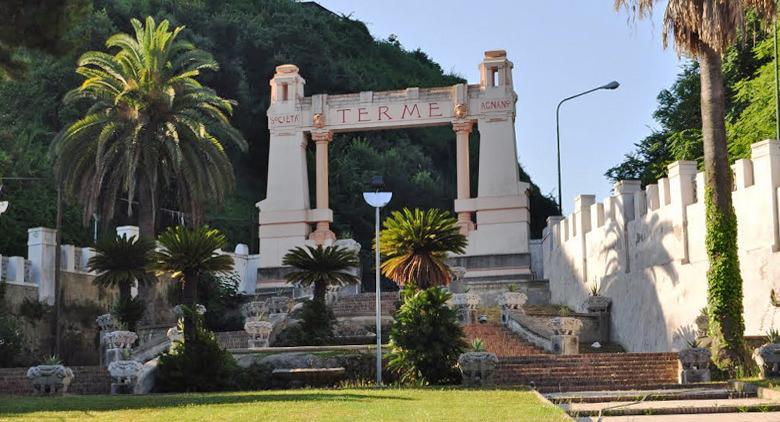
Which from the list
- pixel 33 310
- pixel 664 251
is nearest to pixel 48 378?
pixel 33 310

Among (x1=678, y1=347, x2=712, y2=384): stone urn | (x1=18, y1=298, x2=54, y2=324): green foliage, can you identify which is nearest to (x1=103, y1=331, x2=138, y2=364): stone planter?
(x1=18, y1=298, x2=54, y2=324): green foliage

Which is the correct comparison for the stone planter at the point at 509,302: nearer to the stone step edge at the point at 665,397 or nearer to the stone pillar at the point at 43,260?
the stone step edge at the point at 665,397

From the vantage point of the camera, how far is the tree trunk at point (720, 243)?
927 inches

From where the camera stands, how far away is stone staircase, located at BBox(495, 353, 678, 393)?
77.1ft

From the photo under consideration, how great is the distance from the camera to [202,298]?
141 ft

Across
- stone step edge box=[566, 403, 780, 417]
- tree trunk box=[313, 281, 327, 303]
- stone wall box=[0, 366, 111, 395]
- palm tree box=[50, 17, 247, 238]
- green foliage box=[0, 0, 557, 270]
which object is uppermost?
green foliage box=[0, 0, 557, 270]

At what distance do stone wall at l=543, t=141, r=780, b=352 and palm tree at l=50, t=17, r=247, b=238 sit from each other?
38.5 feet

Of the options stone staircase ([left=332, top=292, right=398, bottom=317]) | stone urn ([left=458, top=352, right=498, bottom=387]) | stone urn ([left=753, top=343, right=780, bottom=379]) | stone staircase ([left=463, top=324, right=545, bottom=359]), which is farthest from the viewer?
stone staircase ([left=332, top=292, right=398, bottom=317])

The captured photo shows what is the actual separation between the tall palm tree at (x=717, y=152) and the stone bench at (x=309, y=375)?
23.8 ft

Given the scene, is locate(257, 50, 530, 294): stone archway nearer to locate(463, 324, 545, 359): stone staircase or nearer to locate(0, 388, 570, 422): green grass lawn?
locate(463, 324, 545, 359): stone staircase

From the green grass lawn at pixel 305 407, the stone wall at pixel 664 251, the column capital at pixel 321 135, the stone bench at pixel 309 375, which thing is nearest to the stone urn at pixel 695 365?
the stone wall at pixel 664 251

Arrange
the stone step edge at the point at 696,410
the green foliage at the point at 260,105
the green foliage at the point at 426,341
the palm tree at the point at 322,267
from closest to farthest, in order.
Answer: the stone step edge at the point at 696,410, the green foliage at the point at 426,341, the palm tree at the point at 322,267, the green foliage at the point at 260,105

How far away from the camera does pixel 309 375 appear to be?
80.0 ft

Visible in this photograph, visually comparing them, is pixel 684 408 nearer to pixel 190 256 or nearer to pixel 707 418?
pixel 707 418
